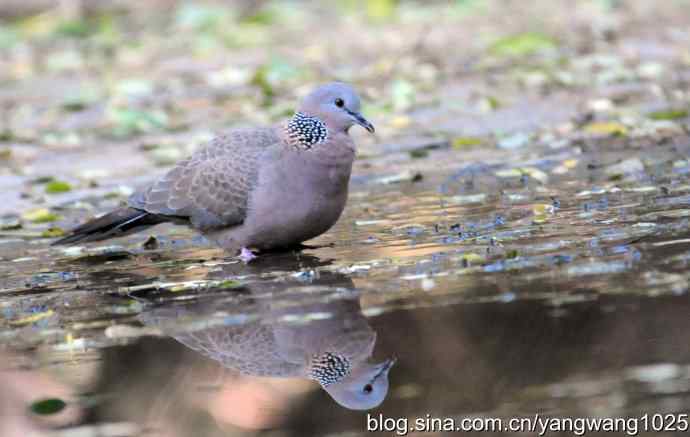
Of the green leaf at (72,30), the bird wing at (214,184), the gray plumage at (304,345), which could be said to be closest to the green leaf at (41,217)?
the bird wing at (214,184)

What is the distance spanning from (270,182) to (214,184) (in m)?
0.48

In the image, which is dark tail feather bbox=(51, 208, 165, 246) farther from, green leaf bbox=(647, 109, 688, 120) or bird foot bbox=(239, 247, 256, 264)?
green leaf bbox=(647, 109, 688, 120)

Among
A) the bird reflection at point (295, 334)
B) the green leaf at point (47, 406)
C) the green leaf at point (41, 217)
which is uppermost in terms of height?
the green leaf at point (41, 217)

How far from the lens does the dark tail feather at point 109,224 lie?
716cm

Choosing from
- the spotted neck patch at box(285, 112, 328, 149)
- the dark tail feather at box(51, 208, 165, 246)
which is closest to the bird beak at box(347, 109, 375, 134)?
the spotted neck patch at box(285, 112, 328, 149)

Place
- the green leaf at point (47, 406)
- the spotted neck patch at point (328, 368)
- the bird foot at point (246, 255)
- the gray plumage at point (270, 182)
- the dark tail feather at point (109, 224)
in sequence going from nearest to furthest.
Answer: the green leaf at point (47, 406)
the spotted neck patch at point (328, 368)
the gray plumage at point (270, 182)
the bird foot at point (246, 255)
the dark tail feather at point (109, 224)

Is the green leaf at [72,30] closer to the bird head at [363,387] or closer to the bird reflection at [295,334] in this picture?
the bird reflection at [295,334]

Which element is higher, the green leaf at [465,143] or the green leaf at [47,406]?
the green leaf at [465,143]

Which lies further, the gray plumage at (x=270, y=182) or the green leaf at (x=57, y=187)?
the green leaf at (x=57, y=187)

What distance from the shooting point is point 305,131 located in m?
6.45

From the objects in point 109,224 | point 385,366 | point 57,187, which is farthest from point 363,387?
point 57,187

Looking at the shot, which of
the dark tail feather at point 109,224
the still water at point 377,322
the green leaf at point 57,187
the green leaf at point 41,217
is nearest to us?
the still water at point 377,322

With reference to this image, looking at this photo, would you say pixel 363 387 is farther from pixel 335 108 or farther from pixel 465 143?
pixel 465 143

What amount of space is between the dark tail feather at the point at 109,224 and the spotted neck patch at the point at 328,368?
272 centimetres
